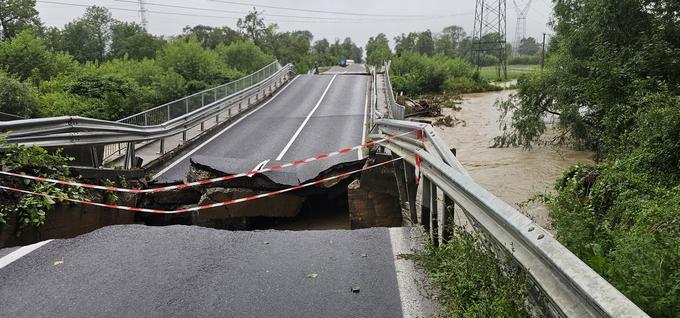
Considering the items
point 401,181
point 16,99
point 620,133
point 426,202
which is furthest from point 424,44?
point 426,202

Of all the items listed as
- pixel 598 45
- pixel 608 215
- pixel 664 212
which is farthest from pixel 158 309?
pixel 598 45

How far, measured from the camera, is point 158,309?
13.1ft

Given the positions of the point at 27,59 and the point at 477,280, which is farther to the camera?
the point at 27,59

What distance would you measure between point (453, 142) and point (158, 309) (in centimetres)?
1864

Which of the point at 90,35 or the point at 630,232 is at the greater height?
the point at 90,35

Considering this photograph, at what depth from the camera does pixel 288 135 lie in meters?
16.7

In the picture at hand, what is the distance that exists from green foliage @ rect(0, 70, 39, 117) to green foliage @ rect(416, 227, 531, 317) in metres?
21.9

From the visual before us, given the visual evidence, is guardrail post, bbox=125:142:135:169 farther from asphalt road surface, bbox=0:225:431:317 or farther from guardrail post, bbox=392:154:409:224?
guardrail post, bbox=392:154:409:224

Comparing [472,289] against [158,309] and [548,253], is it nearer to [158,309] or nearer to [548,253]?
[548,253]

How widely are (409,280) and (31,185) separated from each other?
17.2ft

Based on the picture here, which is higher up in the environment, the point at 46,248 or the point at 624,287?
the point at 624,287

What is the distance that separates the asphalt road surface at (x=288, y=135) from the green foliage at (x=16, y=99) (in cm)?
913

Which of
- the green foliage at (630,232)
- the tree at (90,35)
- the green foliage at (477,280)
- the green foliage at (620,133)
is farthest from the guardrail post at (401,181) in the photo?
the tree at (90,35)

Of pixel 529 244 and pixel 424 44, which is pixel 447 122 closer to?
pixel 529 244
